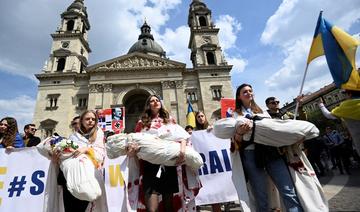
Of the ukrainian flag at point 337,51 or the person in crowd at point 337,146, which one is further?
the person in crowd at point 337,146

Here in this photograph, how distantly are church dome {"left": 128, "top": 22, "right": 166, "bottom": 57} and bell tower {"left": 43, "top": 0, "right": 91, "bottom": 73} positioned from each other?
38.3ft

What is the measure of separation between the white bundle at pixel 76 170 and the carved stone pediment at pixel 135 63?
1049 inches

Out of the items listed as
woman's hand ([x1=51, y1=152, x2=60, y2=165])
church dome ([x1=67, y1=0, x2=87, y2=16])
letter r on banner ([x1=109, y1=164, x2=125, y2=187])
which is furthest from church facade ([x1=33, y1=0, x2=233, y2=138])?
woman's hand ([x1=51, y1=152, x2=60, y2=165])

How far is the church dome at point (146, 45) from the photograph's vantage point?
43719 mm

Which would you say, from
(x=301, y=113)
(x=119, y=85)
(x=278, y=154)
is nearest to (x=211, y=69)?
(x=119, y=85)

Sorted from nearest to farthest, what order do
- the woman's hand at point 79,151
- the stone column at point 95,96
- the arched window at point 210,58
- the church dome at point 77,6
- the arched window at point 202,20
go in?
the woman's hand at point 79,151 → the stone column at point 95,96 → the arched window at point 210,58 → the church dome at point 77,6 → the arched window at point 202,20

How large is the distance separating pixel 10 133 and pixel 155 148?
3.35m

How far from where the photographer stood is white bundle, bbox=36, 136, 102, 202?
2373 mm

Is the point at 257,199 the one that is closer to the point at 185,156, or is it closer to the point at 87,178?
the point at 185,156

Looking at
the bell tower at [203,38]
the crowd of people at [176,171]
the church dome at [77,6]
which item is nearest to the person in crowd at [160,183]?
the crowd of people at [176,171]

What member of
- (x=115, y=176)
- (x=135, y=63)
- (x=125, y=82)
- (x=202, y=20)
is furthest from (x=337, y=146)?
(x=202, y=20)

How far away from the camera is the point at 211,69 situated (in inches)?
1144

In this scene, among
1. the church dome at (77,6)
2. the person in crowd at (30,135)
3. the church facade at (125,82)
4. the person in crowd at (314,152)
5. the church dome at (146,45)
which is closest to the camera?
the person in crowd at (30,135)

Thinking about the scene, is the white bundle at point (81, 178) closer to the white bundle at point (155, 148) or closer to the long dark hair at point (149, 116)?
the white bundle at point (155, 148)
